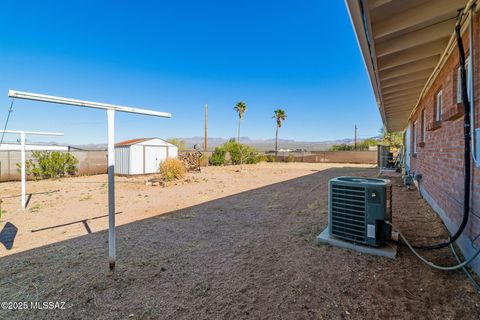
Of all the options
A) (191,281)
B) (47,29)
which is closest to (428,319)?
(191,281)

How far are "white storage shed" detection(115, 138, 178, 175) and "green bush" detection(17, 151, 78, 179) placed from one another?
2.33 m

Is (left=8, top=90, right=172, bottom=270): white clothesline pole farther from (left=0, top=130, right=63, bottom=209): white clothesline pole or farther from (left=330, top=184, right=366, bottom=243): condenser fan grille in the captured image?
(left=0, top=130, right=63, bottom=209): white clothesline pole

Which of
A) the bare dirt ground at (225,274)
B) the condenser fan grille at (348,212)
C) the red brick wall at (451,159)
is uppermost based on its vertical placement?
the red brick wall at (451,159)

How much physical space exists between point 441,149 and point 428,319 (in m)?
3.02

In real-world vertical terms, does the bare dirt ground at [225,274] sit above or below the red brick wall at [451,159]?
below

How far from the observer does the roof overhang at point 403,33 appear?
83.3 inches

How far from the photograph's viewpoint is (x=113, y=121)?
7.58 ft

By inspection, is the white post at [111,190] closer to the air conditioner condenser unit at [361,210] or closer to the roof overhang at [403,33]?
the roof overhang at [403,33]

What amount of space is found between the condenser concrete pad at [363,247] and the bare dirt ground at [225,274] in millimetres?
75

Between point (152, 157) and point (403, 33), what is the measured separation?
1275 cm

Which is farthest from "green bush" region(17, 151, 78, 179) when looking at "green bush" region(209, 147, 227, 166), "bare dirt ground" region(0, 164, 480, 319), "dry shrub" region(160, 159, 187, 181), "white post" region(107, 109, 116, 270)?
"white post" region(107, 109, 116, 270)

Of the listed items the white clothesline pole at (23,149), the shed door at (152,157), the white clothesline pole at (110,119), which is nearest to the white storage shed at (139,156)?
the shed door at (152,157)

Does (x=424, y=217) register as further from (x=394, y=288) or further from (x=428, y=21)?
(x=428, y=21)

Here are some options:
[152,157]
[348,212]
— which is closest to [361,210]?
[348,212]
